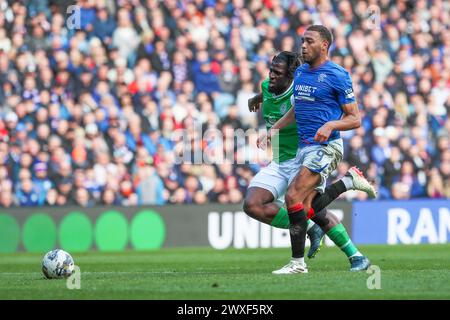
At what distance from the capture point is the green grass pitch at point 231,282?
898cm

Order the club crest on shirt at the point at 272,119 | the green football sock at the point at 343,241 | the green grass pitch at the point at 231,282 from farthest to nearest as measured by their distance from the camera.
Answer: the club crest on shirt at the point at 272,119 < the green football sock at the point at 343,241 < the green grass pitch at the point at 231,282

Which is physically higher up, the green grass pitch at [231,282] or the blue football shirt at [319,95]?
the blue football shirt at [319,95]

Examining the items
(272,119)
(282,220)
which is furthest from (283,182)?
(272,119)

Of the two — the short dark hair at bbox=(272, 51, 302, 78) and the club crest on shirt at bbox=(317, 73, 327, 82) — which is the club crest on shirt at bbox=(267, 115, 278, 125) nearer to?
→ the short dark hair at bbox=(272, 51, 302, 78)

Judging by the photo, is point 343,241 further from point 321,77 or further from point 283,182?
point 321,77

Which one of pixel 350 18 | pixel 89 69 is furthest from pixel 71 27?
pixel 350 18

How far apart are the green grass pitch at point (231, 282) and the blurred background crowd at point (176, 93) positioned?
394cm

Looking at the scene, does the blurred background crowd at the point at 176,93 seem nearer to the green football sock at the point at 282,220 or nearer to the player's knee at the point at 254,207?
the green football sock at the point at 282,220

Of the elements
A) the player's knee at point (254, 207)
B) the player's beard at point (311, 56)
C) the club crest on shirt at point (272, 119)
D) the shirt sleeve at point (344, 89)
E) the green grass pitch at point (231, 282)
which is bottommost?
the green grass pitch at point (231, 282)

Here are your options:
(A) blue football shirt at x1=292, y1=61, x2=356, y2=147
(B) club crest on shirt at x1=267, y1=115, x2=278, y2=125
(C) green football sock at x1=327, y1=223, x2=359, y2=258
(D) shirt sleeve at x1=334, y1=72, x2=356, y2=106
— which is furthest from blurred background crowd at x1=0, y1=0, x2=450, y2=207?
(D) shirt sleeve at x1=334, y1=72, x2=356, y2=106

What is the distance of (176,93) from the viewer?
68.0 ft

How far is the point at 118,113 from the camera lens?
20.1 meters

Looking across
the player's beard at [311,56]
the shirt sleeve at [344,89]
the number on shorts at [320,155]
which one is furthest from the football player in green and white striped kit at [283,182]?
the shirt sleeve at [344,89]

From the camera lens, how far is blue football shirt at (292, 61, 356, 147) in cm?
1091
